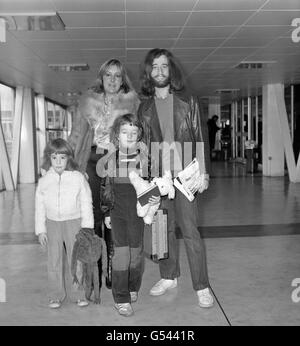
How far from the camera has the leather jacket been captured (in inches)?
115

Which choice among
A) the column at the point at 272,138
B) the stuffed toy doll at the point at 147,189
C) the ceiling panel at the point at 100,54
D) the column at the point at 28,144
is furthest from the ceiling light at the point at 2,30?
Result: the column at the point at 272,138

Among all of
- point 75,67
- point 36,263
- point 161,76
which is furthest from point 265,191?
point 161,76

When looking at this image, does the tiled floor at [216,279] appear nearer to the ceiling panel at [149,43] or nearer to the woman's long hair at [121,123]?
the woman's long hair at [121,123]

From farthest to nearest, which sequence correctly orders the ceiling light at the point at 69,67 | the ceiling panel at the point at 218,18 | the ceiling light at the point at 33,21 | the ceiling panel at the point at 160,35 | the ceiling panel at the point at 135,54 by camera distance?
the ceiling light at the point at 69,67
the ceiling panel at the point at 135,54
the ceiling panel at the point at 218,18
the ceiling light at the point at 33,21
the ceiling panel at the point at 160,35

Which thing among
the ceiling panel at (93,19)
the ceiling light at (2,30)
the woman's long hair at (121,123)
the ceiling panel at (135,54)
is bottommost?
the woman's long hair at (121,123)

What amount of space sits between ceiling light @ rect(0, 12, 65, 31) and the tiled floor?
8.57 feet

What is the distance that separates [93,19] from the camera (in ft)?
18.4

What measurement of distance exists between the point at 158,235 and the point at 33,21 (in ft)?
12.7

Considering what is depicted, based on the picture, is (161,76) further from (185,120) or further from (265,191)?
(265,191)

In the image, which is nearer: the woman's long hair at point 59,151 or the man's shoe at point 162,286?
Answer: the woman's long hair at point 59,151

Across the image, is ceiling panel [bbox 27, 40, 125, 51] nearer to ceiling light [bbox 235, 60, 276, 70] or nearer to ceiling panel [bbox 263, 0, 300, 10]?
ceiling panel [bbox 263, 0, 300, 10]

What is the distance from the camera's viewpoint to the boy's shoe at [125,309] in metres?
2.77

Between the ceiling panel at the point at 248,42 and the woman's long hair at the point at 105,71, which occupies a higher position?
the ceiling panel at the point at 248,42

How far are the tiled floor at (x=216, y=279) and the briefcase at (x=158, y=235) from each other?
14.7 inches
